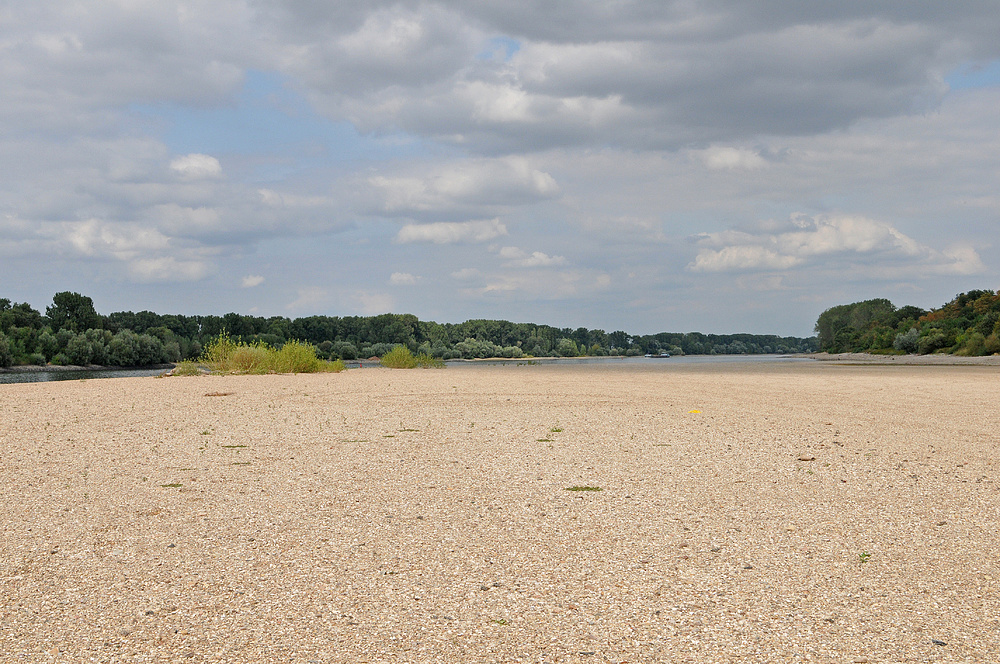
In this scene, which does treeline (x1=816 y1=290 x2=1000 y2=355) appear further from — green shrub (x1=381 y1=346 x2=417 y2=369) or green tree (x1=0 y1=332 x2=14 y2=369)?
green tree (x1=0 y1=332 x2=14 y2=369)

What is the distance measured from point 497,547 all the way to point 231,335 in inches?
4666

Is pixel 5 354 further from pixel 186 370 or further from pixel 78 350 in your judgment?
pixel 186 370

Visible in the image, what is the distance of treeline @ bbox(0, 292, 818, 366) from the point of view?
84.6m

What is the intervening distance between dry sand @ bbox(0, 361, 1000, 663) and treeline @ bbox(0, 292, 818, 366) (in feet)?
168

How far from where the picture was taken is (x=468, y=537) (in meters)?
4.98

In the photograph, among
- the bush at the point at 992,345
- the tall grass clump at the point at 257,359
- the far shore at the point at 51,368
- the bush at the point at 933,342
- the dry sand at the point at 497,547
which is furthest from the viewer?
the far shore at the point at 51,368

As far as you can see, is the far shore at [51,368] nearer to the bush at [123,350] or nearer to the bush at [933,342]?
the bush at [123,350]

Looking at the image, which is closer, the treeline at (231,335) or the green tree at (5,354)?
the green tree at (5,354)

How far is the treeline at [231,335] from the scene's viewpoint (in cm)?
8456

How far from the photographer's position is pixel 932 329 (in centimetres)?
7000

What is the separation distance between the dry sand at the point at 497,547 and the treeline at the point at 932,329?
6073cm

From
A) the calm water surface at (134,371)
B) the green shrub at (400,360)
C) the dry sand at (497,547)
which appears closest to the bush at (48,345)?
the calm water surface at (134,371)

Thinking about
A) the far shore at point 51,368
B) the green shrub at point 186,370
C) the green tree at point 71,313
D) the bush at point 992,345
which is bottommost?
the far shore at point 51,368

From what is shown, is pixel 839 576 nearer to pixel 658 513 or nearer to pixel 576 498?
pixel 658 513
